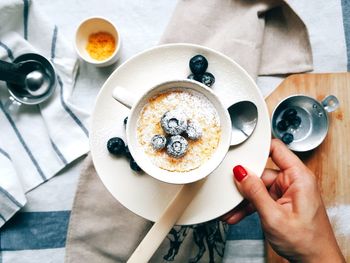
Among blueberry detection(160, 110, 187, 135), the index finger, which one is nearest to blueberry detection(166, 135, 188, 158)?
blueberry detection(160, 110, 187, 135)

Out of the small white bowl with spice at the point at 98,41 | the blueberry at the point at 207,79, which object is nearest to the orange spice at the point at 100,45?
the small white bowl with spice at the point at 98,41

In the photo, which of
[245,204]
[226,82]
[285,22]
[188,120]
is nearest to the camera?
[188,120]

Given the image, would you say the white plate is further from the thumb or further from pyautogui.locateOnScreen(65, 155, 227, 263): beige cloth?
pyautogui.locateOnScreen(65, 155, 227, 263): beige cloth

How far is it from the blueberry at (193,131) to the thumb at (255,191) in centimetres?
18

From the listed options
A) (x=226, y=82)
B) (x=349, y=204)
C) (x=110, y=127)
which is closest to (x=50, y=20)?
(x=110, y=127)

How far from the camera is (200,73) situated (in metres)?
1.09

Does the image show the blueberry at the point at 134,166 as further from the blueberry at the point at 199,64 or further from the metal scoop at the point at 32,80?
the metal scoop at the point at 32,80

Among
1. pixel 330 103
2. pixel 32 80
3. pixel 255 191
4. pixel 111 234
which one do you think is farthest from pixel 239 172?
pixel 32 80

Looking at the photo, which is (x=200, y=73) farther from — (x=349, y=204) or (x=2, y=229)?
(x=2, y=229)

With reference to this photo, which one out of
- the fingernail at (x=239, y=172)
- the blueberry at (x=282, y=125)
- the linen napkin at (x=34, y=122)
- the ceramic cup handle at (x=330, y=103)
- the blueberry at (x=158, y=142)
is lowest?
the linen napkin at (x=34, y=122)

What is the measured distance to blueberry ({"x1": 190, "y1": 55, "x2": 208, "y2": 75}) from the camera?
3.56 feet

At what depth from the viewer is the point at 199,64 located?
3.57ft

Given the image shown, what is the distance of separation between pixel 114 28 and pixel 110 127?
380 millimetres

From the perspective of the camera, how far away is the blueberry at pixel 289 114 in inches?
50.7
